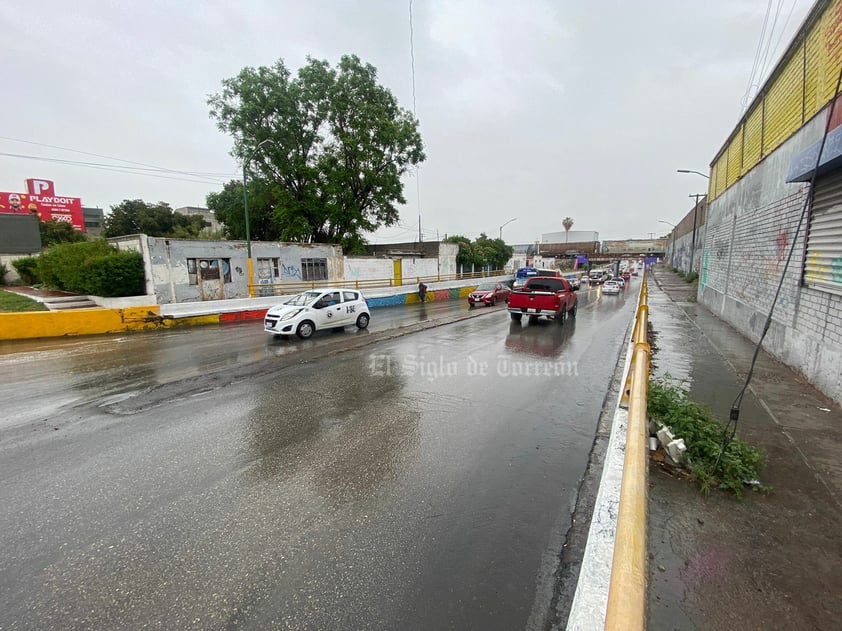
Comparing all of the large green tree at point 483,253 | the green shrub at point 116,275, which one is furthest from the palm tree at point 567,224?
the green shrub at point 116,275

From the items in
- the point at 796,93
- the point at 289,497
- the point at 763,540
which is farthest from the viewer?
the point at 796,93

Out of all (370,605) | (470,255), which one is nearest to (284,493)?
(370,605)

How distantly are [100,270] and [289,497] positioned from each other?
66.9 ft

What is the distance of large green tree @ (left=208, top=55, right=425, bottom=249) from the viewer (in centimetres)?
2962

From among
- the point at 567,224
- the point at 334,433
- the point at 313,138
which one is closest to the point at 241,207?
the point at 313,138

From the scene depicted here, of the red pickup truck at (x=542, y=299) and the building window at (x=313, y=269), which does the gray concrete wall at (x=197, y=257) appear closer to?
the building window at (x=313, y=269)

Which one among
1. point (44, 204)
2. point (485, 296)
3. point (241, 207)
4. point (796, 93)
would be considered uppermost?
point (44, 204)

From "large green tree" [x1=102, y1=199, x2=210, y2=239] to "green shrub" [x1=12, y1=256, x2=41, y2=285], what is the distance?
1861 centimetres

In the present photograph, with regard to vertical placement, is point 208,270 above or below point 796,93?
below

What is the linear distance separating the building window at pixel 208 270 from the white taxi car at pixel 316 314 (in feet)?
35.8

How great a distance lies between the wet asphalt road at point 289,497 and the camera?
259cm

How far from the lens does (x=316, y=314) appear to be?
13.0 metres

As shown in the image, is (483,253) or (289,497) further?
(483,253)

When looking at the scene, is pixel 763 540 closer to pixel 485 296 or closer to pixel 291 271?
pixel 485 296
